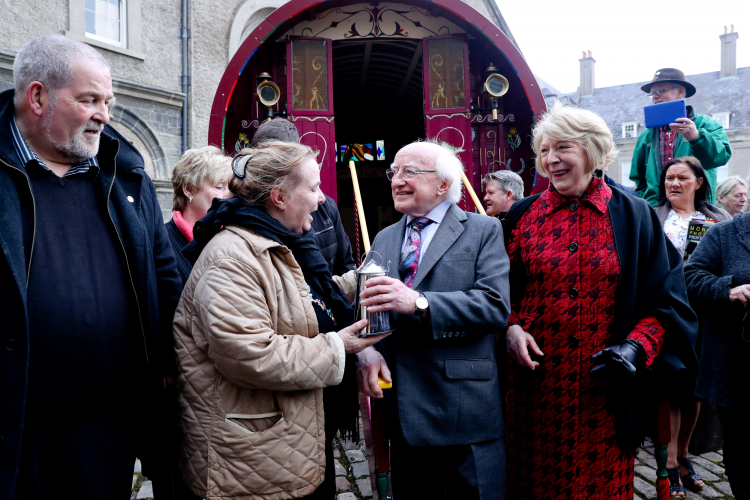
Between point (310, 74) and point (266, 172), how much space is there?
13.5 feet

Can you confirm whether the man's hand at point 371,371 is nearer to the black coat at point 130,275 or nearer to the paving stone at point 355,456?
the black coat at point 130,275

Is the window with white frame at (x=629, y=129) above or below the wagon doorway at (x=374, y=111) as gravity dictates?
above

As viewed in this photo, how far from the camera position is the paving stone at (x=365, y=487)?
11.4 feet

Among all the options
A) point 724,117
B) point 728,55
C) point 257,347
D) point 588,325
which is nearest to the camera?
point 257,347

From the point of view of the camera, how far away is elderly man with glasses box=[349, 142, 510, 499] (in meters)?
2.11

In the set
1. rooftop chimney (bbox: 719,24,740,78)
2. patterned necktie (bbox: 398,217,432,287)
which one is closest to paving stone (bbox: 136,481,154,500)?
patterned necktie (bbox: 398,217,432,287)

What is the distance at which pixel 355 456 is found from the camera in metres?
4.14

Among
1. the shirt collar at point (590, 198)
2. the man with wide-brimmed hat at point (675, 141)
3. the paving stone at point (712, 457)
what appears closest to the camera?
the shirt collar at point (590, 198)

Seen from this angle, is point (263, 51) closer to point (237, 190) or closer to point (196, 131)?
point (237, 190)

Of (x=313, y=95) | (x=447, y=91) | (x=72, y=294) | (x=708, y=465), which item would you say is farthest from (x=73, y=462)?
(x=447, y=91)

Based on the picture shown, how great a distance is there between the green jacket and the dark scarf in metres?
3.26

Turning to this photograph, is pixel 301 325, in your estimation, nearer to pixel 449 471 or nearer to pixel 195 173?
pixel 449 471

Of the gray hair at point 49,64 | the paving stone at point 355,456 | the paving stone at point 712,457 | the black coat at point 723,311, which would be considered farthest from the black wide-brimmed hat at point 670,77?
the gray hair at point 49,64

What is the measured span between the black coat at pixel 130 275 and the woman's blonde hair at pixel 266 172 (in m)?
0.43
